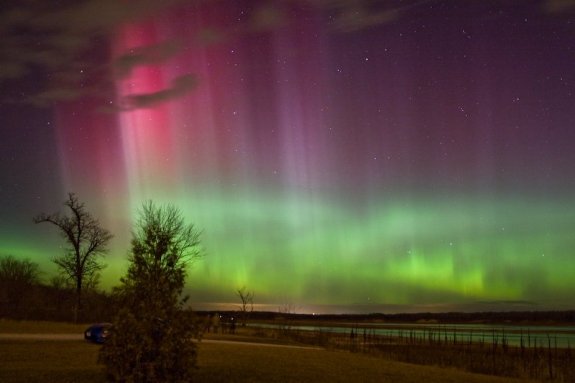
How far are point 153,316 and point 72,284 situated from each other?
65.4 meters

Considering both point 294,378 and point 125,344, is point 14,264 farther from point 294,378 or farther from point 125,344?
point 125,344

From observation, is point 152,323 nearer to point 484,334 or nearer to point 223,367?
point 223,367

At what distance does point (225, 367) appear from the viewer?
27828 millimetres

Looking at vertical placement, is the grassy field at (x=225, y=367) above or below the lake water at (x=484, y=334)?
above

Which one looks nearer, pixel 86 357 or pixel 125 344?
pixel 125 344

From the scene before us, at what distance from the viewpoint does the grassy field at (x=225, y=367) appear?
23.7 meters

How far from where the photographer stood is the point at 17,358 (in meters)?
28.3

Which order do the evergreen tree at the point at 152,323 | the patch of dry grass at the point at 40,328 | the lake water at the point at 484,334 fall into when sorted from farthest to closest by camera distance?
the lake water at the point at 484,334 → the patch of dry grass at the point at 40,328 → the evergreen tree at the point at 152,323

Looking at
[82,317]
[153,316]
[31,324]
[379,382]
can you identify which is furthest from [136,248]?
[82,317]

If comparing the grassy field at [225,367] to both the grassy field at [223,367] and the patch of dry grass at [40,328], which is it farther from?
the patch of dry grass at [40,328]

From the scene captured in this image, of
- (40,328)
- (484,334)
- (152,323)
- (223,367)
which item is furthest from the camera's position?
(484,334)

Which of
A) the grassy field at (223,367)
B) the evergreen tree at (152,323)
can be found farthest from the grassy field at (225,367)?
the evergreen tree at (152,323)

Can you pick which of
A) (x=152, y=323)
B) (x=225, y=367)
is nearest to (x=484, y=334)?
(x=225, y=367)

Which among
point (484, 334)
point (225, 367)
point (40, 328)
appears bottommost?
point (484, 334)
